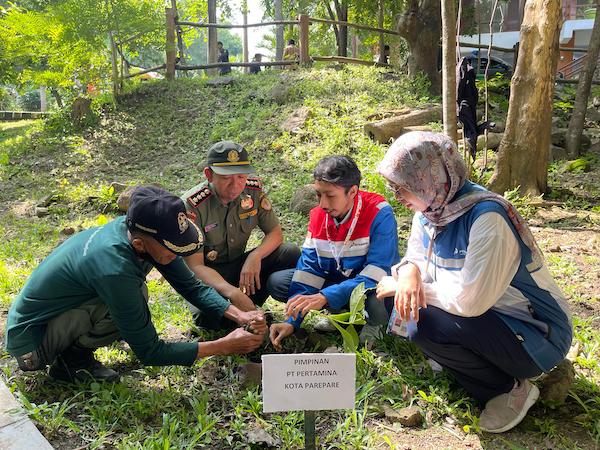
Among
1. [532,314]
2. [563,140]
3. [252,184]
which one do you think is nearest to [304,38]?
[563,140]

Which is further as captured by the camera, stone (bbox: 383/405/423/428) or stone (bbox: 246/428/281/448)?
stone (bbox: 383/405/423/428)

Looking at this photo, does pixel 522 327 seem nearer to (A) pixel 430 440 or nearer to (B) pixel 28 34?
(A) pixel 430 440

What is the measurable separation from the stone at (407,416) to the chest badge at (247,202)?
156 centimetres

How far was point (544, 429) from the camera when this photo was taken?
2252 millimetres

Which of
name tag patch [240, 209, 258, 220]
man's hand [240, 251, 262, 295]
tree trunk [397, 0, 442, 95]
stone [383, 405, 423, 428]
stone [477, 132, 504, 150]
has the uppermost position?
tree trunk [397, 0, 442, 95]

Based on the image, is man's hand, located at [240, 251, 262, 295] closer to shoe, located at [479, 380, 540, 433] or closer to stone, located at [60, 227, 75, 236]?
shoe, located at [479, 380, 540, 433]

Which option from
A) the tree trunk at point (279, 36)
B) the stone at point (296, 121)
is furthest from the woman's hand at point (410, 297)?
the tree trunk at point (279, 36)

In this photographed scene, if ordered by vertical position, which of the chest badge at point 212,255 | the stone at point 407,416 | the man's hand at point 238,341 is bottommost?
the stone at point 407,416

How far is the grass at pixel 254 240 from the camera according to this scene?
2.29 metres

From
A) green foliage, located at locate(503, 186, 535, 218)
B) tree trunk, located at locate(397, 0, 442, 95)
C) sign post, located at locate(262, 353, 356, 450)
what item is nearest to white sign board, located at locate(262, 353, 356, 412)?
sign post, located at locate(262, 353, 356, 450)

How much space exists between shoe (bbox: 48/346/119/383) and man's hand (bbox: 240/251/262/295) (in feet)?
3.04

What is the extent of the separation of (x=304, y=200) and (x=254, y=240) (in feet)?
3.08

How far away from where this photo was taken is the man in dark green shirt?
2178 millimetres

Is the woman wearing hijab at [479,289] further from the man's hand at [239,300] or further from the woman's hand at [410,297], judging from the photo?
the man's hand at [239,300]
